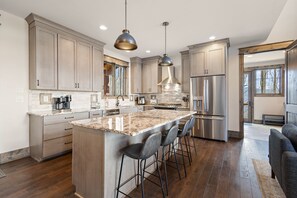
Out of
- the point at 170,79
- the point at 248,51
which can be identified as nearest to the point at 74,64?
the point at 170,79

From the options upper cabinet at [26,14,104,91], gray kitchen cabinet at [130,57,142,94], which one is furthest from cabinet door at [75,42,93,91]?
gray kitchen cabinet at [130,57,142,94]

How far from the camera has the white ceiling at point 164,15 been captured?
2430 mm

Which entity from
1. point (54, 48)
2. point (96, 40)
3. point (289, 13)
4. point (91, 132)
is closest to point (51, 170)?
point (91, 132)

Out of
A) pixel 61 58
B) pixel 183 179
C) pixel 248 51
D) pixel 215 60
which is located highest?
pixel 248 51

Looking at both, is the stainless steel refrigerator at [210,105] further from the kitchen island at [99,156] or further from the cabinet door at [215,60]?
the kitchen island at [99,156]

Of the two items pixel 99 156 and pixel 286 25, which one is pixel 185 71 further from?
pixel 99 156

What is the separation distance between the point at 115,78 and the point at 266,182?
4732 millimetres

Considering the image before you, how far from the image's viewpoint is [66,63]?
130 inches

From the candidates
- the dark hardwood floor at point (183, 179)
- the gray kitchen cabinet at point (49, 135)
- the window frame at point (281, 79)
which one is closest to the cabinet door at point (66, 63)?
the gray kitchen cabinet at point (49, 135)

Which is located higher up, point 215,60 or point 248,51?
point 248,51

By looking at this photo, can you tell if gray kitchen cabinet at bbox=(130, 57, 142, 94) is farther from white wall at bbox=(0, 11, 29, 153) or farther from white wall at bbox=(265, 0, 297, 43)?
white wall at bbox=(265, 0, 297, 43)

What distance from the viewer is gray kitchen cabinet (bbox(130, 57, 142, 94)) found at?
567 centimetres

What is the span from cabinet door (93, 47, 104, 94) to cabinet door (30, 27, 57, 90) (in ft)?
Result: 3.34

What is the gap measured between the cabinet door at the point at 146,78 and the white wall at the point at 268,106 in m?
5.03
